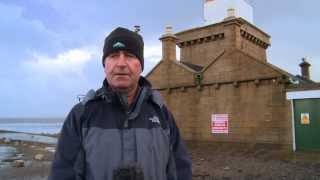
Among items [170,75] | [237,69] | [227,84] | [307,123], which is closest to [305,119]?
[307,123]

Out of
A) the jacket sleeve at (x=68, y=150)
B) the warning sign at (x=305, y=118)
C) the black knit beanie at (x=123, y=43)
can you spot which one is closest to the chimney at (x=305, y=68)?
the warning sign at (x=305, y=118)

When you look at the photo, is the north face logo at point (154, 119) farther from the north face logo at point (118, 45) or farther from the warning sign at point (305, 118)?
the warning sign at point (305, 118)

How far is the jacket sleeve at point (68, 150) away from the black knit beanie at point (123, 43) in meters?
0.47

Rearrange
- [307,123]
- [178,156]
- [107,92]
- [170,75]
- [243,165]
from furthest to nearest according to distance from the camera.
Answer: [170,75] → [307,123] → [243,165] → [178,156] → [107,92]

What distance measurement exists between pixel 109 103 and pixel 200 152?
17896mm

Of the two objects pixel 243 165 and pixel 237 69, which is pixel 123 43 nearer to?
pixel 243 165

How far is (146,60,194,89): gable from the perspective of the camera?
2356 centimetres

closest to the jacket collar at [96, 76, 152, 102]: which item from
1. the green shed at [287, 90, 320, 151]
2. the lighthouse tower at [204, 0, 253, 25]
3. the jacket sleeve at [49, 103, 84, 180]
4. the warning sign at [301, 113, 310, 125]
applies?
the jacket sleeve at [49, 103, 84, 180]

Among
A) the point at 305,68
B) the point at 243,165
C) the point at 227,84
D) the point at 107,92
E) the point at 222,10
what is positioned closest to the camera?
the point at 107,92

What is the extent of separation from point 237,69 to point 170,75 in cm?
490

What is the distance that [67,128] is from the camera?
101 inches

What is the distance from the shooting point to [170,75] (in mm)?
24422

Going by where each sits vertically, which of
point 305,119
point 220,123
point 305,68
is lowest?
point 220,123

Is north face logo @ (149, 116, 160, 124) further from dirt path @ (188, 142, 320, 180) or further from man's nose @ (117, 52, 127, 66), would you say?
dirt path @ (188, 142, 320, 180)
